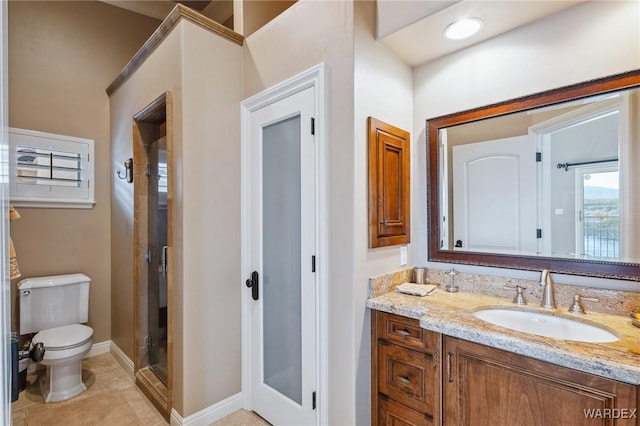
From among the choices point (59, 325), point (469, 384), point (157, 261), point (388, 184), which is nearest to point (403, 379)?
point (469, 384)

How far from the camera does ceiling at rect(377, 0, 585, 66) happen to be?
1521mm

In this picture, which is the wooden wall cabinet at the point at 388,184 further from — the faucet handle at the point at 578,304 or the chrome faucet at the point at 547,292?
the faucet handle at the point at 578,304

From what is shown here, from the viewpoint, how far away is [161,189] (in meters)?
2.51

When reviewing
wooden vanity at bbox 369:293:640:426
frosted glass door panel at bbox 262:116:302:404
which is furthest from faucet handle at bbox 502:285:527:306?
frosted glass door panel at bbox 262:116:302:404

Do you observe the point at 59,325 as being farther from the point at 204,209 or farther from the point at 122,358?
the point at 204,209

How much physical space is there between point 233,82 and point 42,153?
200 cm

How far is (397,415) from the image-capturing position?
63.4 inches

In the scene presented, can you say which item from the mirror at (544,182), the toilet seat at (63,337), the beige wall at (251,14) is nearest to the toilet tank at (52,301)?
the toilet seat at (63,337)

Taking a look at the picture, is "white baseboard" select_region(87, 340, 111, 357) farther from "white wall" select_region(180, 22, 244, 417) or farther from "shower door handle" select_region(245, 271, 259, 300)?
"shower door handle" select_region(245, 271, 259, 300)

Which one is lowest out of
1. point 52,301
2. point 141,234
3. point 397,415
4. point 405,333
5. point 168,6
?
point 397,415

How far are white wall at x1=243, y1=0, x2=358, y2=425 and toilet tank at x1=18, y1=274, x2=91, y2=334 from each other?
7.76 feet

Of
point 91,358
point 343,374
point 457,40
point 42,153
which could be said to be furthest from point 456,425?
point 42,153

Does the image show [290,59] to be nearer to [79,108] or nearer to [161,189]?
[161,189]

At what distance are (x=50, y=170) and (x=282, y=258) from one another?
2.44 metres
